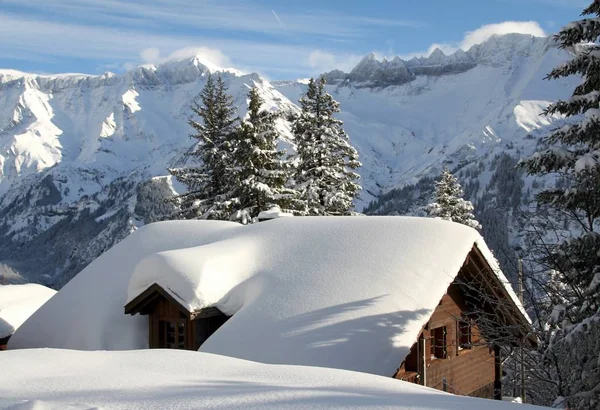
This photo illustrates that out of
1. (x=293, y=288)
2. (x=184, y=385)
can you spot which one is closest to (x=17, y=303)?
(x=293, y=288)

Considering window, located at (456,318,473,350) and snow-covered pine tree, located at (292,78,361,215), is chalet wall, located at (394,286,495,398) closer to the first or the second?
window, located at (456,318,473,350)

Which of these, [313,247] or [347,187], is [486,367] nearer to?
[313,247]

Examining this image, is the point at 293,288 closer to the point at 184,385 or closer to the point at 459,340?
the point at 459,340

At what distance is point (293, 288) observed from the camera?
14.3m

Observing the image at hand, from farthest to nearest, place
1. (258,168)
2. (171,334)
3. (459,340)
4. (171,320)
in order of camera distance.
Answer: (258,168)
(459,340)
(171,334)
(171,320)

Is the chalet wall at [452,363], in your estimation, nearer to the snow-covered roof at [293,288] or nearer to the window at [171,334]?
the snow-covered roof at [293,288]

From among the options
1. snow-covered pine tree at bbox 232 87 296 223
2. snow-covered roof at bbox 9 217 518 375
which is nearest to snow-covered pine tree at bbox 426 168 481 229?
snow-covered pine tree at bbox 232 87 296 223

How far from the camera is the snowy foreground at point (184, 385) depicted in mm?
5387

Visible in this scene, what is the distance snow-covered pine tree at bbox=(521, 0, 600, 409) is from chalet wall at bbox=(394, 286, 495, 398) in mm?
2334

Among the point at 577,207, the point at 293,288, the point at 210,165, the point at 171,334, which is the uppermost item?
the point at 210,165

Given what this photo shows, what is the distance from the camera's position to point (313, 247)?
52.5 ft

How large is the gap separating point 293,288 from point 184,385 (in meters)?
A: 8.24

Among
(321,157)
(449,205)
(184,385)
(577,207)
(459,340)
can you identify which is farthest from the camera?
(449,205)

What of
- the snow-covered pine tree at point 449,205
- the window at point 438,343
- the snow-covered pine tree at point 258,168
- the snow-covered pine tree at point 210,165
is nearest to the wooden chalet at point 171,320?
the window at point 438,343
